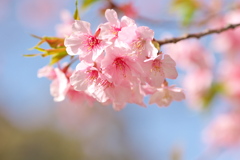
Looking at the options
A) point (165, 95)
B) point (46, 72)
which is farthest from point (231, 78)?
point (46, 72)

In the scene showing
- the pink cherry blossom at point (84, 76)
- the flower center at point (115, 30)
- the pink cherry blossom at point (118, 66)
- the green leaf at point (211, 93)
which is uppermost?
the green leaf at point (211, 93)

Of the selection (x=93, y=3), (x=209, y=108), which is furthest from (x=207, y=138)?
(x=93, y=3)

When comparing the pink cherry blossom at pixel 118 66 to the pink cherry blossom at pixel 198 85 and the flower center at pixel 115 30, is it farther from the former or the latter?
the pink cherry blossom at pixel 198 85

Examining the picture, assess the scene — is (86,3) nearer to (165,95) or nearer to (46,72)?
(46,72)

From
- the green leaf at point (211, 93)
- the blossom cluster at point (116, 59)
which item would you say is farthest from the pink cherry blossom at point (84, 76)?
the green leaf at point (211, 93)

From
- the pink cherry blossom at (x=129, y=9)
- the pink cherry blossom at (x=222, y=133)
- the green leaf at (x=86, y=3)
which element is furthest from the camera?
the pink cherry blossom at (x=222, y=133)

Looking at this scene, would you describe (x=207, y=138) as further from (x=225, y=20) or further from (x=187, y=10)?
(x=187, y=10)

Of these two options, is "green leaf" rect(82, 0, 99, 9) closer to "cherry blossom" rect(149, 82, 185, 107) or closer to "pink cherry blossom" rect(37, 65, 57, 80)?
"pink cherry blossom" rect(37, 65, 57, 80)
